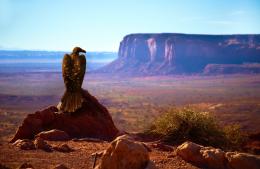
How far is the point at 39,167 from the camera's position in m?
9.64

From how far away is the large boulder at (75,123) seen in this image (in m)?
14.6

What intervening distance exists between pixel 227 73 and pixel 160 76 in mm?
20299

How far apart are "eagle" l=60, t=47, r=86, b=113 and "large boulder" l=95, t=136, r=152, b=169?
6672 millimetres

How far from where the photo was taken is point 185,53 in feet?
444

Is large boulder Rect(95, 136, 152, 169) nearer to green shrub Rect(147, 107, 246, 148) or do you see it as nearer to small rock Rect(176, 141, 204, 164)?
small rock Rect(176, 141, 204, 164)

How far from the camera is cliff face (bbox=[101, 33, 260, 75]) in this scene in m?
129

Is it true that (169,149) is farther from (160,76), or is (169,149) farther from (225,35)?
(225,35)

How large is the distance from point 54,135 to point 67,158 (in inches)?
121

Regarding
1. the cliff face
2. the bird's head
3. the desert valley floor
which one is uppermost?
the bird's head

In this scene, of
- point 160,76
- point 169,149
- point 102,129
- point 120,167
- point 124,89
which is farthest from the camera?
point 160,76

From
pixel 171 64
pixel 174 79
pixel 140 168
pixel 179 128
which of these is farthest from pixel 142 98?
pixel 140 168

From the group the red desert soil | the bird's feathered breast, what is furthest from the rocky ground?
the bird's feathered breast

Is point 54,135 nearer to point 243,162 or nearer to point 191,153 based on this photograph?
Result: point 191,153

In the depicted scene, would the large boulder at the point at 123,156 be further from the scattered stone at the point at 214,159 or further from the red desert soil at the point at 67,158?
the scattered stone at the point at 214,159
